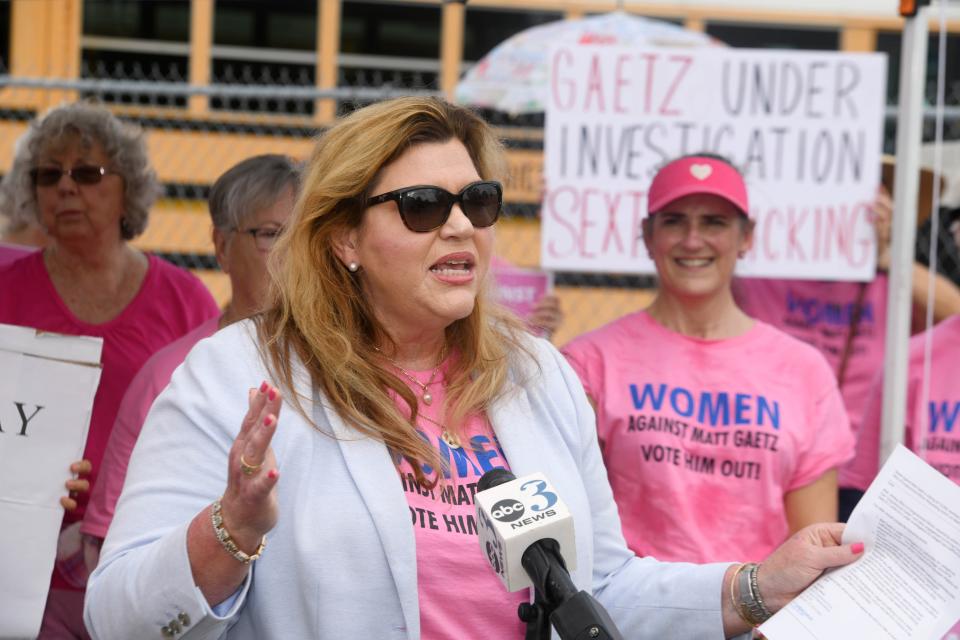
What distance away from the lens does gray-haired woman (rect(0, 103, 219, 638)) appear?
3.23 m

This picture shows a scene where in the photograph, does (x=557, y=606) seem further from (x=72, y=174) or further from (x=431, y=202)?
(x=72, y=174)

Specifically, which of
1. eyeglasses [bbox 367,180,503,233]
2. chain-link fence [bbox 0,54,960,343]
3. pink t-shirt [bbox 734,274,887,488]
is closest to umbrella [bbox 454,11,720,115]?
chain-link fence [bbox 0,54,960,343]

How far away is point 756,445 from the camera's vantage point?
2.98 m

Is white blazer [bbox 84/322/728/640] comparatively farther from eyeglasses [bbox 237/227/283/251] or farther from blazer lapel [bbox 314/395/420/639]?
eyeglasses [bbox 237/227/283/251]

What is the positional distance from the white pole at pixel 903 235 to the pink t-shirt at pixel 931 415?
120 millimetres

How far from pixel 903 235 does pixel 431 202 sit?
75.7 inches

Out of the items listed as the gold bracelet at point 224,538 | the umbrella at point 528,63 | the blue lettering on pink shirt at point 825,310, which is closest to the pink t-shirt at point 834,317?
the blue lettering on pink shirt at point 825,310

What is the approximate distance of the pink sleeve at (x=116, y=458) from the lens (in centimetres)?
280

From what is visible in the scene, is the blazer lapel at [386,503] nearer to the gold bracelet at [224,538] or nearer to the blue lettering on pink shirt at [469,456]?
the blue lettering on pink shirt at [469,456]

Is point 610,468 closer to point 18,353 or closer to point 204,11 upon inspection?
point 18,353

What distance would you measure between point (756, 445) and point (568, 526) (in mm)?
1509

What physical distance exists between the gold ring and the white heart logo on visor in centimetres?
201

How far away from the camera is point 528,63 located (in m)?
5.59

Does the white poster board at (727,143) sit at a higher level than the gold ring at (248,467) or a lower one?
higher
